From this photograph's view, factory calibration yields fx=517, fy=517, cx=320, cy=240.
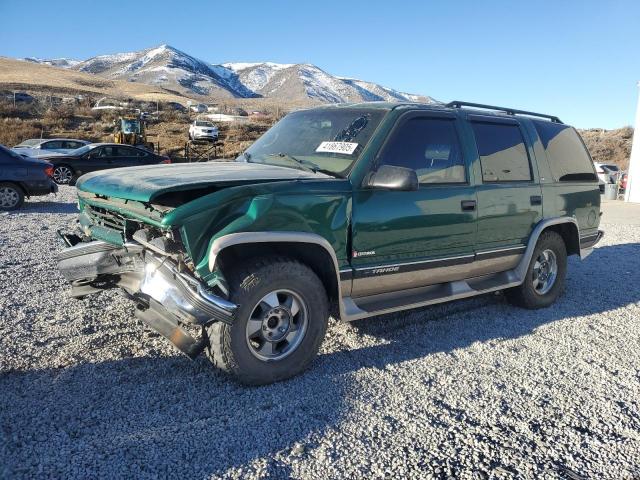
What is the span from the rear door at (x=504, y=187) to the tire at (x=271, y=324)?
1.94m

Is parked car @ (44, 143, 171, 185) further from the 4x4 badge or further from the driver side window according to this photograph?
the 4x4 badge

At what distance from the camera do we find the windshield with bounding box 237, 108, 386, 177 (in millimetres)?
4039

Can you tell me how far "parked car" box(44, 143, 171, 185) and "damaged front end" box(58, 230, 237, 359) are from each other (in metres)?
14.3

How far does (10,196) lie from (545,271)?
1014 cm

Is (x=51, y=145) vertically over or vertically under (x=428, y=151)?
under

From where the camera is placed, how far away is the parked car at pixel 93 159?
17.1 meters

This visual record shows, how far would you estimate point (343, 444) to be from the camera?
2816 mm

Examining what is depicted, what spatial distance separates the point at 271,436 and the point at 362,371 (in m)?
1.06

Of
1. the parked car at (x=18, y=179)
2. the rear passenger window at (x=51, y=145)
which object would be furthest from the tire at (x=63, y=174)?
the parked car at (x=18, y=179)

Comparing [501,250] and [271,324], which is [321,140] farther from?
[501,250]

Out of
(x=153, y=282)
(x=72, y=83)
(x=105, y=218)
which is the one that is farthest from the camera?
(x=72, y=83)

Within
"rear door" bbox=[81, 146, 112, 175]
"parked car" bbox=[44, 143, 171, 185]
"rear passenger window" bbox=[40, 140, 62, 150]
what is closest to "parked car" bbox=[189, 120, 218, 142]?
"rear passenger window" bbox=[40, 140, 62, 150]

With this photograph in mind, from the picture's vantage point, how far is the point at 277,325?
3.55 m

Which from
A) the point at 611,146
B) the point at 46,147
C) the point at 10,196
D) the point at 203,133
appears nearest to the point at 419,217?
the point at 10,196
